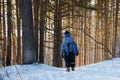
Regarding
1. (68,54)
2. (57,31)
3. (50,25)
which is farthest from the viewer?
(50,25)

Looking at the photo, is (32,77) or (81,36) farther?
(81,36)

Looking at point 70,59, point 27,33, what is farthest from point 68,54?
point 27,33

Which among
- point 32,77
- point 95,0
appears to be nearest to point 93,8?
point 95,0

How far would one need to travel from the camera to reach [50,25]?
27344 millimetres

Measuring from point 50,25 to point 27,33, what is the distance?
12444 mm

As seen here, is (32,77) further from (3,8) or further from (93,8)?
(93,8)

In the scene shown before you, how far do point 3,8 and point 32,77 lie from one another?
13.7 metres

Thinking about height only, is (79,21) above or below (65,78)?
above

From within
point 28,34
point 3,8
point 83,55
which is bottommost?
point 83,55

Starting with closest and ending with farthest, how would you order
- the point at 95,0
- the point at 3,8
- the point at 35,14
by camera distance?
the point at 35,14 < the point at 3,8 < the point at 95,0

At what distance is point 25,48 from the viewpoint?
14992 millimetres

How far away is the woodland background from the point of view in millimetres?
18831

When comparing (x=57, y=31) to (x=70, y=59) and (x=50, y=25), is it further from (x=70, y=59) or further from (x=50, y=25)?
(x=70, y=59)

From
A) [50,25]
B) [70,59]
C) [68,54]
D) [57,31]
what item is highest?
[50,25]
